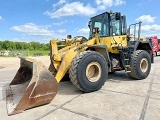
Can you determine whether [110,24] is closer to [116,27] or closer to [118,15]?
[116,27]

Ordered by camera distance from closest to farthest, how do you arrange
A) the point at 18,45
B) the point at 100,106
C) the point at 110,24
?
the point at 100,106
the point at 110,24
the point at 18,45

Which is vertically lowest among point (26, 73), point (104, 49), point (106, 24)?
point (26, 73)

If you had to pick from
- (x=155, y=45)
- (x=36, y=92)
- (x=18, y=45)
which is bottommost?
(x=36, y=92)

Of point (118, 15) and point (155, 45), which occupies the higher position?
point (118, 15)

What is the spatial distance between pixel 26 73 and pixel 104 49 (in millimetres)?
2545

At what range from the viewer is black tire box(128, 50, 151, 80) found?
6.86 metres

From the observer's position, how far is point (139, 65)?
6949 mm

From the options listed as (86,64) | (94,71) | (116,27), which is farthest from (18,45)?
(86,64)

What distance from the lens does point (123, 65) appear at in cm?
693

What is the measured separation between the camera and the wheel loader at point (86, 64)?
418cm

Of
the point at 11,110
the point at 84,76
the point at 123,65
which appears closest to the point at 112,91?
the point at 84,76

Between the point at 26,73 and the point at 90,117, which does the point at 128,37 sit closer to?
the point at 26,73

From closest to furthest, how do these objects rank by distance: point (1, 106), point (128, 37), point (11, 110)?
point (11, 110)
point (1, 106)
point (128, 37)

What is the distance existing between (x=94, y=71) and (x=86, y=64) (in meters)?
0.56
